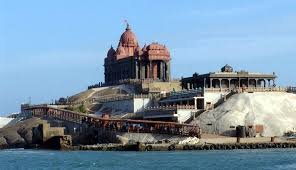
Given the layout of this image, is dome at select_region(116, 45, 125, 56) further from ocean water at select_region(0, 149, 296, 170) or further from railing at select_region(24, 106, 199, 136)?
ocean water at select_region(0, 149, 296, 170)

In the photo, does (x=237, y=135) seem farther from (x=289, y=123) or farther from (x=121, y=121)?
(x=121, y=121)

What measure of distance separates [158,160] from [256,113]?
124 feet

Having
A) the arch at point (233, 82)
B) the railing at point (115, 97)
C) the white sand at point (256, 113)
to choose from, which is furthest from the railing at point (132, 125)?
the arch at point (233, 82)

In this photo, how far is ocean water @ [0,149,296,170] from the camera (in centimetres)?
7612

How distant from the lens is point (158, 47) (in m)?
160

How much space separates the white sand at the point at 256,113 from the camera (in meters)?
115

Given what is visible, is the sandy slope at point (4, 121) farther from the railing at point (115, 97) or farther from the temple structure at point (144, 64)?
the temple structure at point (144, 64)

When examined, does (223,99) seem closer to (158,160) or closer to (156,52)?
(156,52)

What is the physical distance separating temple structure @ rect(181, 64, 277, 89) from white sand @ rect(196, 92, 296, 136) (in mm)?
12109

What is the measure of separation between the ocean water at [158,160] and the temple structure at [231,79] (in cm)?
4131

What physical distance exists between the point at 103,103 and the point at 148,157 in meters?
61.1

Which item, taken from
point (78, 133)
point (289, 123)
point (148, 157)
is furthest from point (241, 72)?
point (148, 157)

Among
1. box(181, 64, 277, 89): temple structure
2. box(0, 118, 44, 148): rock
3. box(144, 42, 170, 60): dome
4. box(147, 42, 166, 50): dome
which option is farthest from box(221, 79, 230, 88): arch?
box(0, 118, 44, 148): rock

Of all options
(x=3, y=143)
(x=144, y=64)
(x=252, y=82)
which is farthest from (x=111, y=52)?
(x=3, y=143)
